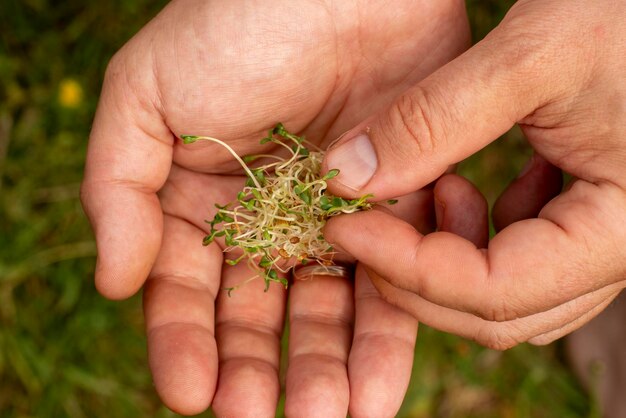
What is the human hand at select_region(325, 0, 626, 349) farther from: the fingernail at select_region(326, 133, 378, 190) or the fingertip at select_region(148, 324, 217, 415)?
the fingertip at select_region(148, 324, 217, 415)

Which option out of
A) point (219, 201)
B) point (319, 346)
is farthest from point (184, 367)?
point (219, 201)

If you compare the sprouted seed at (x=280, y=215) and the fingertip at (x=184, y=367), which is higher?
the sprouted seed at (x=280, y=215)

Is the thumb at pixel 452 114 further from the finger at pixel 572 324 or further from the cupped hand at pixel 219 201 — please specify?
the finger at pixel 572 324

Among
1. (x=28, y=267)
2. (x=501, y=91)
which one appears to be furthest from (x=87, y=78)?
(x=501, y=91)

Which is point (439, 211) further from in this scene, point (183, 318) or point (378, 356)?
point (183, 318)

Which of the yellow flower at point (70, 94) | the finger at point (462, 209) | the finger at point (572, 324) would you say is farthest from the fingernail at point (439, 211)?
the yellow flower at point (70, 94)

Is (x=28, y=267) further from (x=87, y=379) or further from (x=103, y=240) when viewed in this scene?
(x=103, y=240)
